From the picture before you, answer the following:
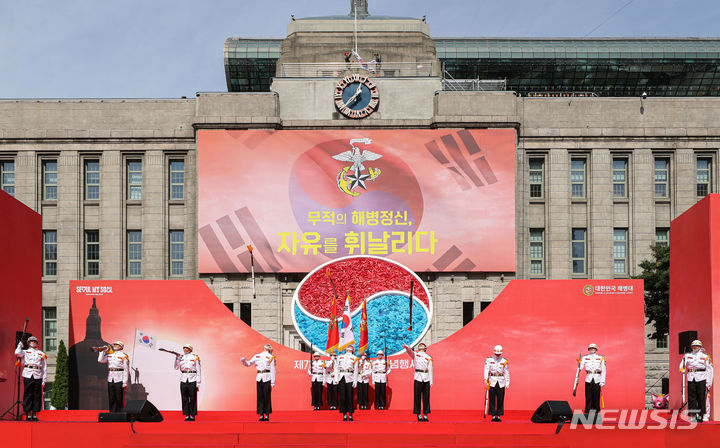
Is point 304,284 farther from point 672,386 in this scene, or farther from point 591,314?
point 672,386

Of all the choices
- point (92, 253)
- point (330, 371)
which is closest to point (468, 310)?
point (330, 371)

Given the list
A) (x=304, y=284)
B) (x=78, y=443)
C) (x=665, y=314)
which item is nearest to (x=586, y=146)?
(x=665, y=314)

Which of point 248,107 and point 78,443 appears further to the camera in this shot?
point 248,107

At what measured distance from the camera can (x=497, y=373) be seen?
71.9 feet

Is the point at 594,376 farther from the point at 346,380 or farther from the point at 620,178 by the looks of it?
the point at 620,178

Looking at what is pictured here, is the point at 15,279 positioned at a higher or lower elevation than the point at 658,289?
higher

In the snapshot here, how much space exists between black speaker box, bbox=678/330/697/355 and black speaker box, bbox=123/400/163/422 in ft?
46.1

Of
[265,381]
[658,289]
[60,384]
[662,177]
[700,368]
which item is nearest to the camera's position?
[700,368]

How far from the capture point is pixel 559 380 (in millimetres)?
27297

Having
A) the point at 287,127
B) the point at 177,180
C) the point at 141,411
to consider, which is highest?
the point at 287,127

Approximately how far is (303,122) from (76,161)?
11.3 metres

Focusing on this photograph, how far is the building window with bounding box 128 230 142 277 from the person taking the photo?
41.8 metres

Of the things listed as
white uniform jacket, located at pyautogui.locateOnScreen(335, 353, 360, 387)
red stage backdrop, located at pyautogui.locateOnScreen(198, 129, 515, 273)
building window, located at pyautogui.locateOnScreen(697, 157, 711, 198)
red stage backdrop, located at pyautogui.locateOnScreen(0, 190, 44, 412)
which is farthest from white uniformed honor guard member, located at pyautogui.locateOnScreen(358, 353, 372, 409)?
building window, located at pyautogui.locateOnScreen(697, 157, 711, 198)

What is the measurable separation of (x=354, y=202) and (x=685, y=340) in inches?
752
